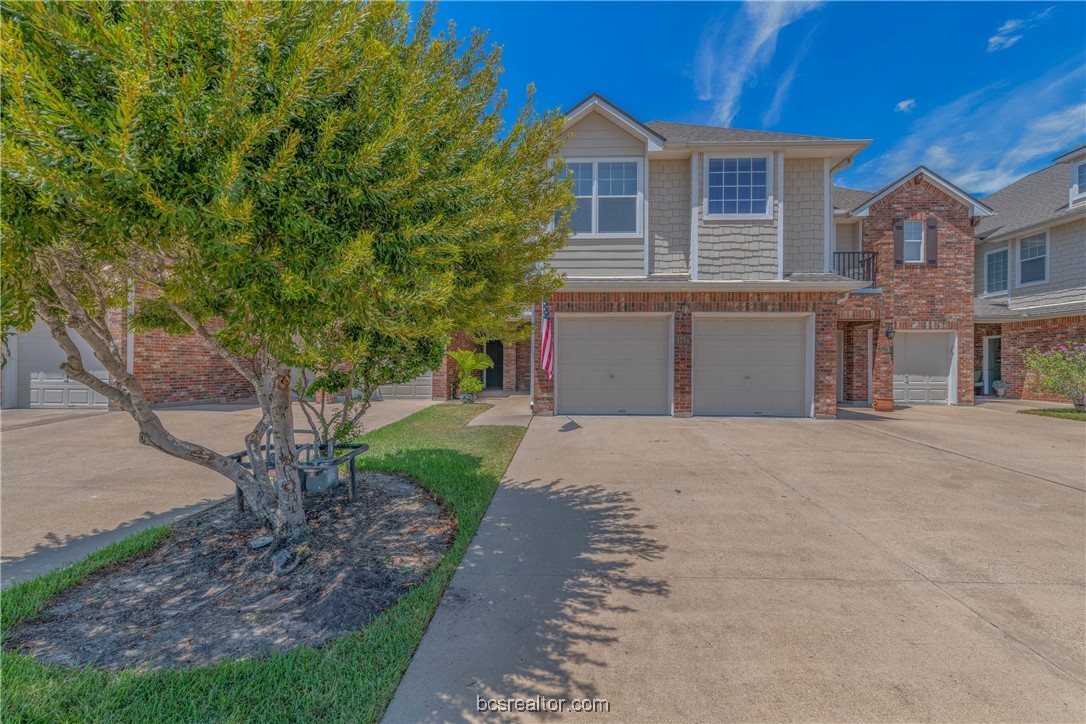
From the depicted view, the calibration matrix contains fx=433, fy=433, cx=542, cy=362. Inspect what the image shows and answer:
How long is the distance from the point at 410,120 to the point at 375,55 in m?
0.37

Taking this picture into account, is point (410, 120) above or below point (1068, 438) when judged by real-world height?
above

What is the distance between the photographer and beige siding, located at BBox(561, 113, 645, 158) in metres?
10.1

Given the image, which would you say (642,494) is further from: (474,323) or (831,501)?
(474,323)

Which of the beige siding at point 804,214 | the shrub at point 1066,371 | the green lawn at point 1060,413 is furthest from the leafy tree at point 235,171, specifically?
the shrub at point 1066,371

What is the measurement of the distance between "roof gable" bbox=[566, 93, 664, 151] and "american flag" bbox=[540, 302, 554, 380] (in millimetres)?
4387

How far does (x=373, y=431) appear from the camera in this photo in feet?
28.9

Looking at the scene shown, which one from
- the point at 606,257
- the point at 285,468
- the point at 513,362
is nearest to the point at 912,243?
the point at 606,257

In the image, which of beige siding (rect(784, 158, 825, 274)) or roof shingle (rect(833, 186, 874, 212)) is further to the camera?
roof shingle (rect(833, 186, 874, 212))

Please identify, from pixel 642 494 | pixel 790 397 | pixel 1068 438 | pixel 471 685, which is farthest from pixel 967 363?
pixel 471 685

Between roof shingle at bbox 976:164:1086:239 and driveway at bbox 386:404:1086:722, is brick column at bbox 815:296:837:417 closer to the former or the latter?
driveway at bbox 386:404:1086:722

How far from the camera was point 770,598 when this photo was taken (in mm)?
3078

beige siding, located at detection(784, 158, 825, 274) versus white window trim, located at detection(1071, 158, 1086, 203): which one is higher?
white window trim, located at detection(1071, 158, 1086, 203)

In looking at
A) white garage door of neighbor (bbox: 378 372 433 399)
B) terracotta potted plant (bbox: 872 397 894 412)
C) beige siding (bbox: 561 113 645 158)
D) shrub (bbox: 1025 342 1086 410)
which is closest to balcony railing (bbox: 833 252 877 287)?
terracotta potted plant (bbox: 872 397 894 412)

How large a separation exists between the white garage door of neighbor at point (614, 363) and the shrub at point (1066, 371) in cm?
1080
